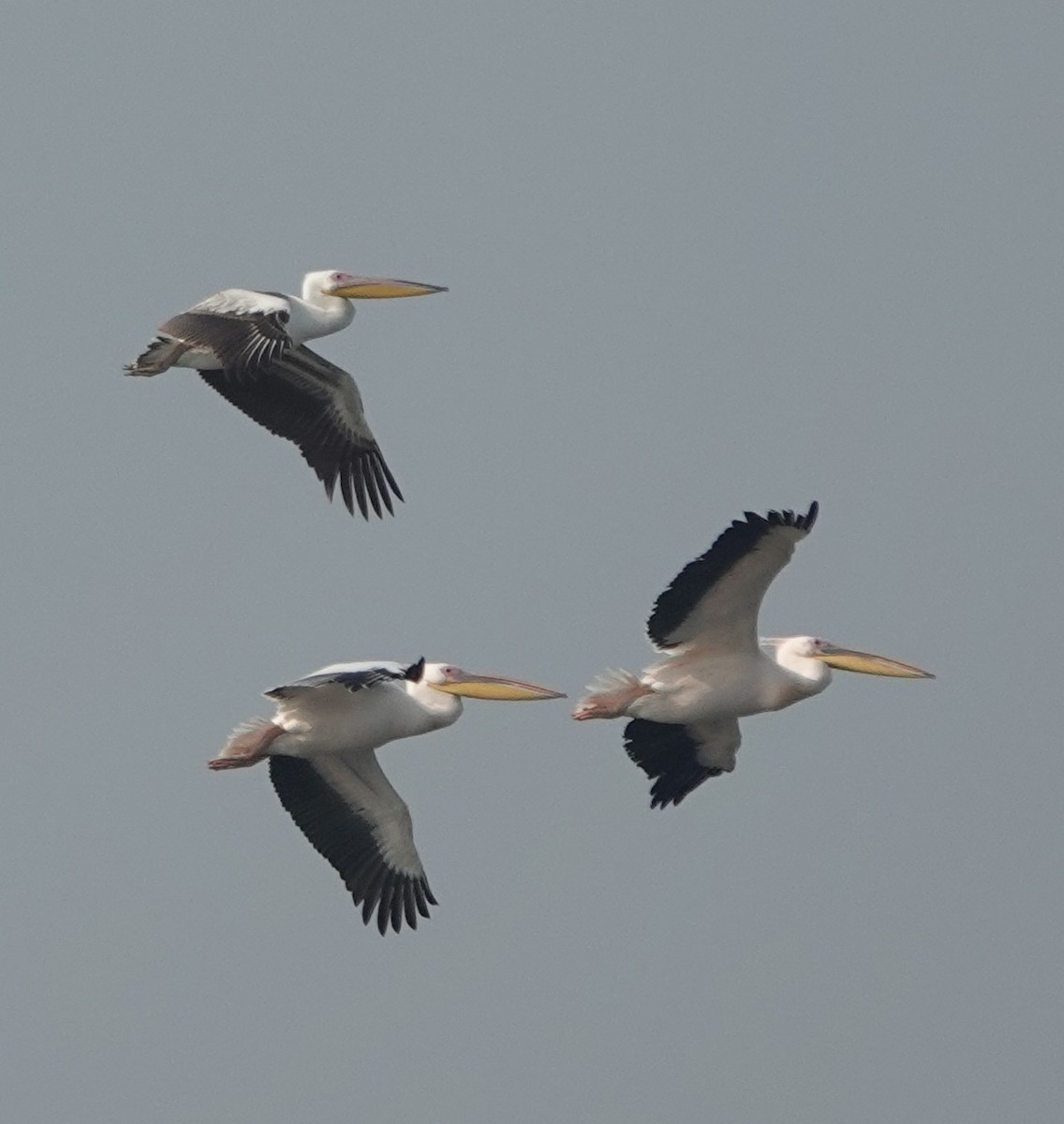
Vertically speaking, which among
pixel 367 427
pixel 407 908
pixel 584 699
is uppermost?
pixel 367 427

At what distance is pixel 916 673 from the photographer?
19938 millimetres

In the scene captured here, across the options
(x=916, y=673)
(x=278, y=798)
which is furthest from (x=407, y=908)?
(x=916, y=673)

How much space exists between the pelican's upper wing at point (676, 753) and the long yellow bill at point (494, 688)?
3.72 feet

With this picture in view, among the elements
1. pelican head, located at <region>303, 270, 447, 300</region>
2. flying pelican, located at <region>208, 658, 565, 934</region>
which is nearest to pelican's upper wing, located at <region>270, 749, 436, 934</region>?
flying pelican, located at <region>208, 658, 565, 934</region>

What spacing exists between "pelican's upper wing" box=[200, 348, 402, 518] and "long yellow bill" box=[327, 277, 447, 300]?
64cm

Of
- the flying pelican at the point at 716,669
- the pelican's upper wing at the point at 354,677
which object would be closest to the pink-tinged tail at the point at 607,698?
the flying pelican at the point at 716,669

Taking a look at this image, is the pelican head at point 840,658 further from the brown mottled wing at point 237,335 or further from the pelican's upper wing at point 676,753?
the brown mottled wing at point 237,335

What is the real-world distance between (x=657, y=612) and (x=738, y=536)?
1.06 meters

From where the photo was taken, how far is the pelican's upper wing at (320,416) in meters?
20.5

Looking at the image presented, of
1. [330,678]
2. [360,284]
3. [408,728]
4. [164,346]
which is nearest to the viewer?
[330,678]

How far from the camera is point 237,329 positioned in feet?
62.2

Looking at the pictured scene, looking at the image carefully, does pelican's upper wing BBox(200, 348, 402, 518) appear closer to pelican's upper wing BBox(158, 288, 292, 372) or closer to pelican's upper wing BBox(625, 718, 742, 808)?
pelican's upper wing BBox(158, 288, 292, 372)

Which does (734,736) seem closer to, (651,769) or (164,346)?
(651,769)

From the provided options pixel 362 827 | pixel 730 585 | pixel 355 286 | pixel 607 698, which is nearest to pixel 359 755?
pixel 362 827
